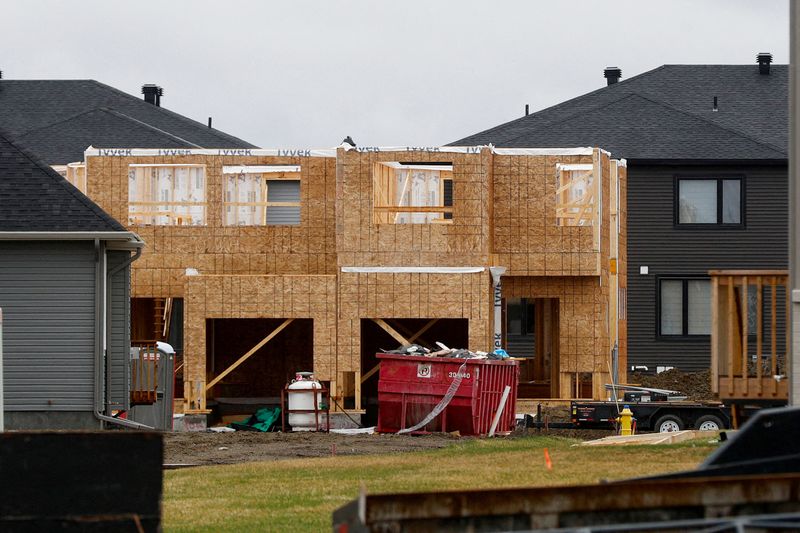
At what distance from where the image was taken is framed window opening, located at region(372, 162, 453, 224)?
100 ft

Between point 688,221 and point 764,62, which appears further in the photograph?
point 764,62

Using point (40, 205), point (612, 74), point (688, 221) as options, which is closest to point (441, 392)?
point (40, 205)

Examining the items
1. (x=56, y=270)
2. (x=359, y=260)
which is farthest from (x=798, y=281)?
(x=359, y=260)

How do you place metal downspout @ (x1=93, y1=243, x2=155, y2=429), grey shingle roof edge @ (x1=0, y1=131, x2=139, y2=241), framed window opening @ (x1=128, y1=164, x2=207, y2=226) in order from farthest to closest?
framed window opening @ (x1=128, y1=164, x2=207, y2=226), metal downspout @ (x1=93, y1=243, x2=155, y2=429), grey shingle roof edge @ (x1=0, y1=131, x2=139, y2=241)

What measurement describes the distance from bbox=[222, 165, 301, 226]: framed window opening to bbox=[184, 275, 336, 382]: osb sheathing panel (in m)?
1.73

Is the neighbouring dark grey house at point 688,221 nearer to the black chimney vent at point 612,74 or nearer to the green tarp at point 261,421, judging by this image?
the black chimney vent at point 612,74

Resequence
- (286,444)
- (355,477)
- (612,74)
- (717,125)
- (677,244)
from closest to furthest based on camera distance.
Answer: (355,477) → (286,444) → (677,244) → (717,125) → (612,74)

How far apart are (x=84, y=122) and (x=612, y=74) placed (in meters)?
18.3

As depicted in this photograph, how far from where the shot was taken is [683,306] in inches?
1630

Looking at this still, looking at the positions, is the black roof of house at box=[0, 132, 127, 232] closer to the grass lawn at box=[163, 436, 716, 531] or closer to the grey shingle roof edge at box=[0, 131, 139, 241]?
the grey shingle roof edge at box=[0, 131, 139, 241]

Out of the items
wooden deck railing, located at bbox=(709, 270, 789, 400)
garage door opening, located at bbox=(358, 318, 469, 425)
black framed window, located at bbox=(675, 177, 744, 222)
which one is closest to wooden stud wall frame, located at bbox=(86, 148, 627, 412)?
garage door opening, located at bbox=(358, 318, 469, 425)

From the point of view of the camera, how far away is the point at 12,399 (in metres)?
24.3

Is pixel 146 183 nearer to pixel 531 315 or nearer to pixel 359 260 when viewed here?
pixel 359 260

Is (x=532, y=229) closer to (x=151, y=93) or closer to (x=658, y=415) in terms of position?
(x=658, y=415)
